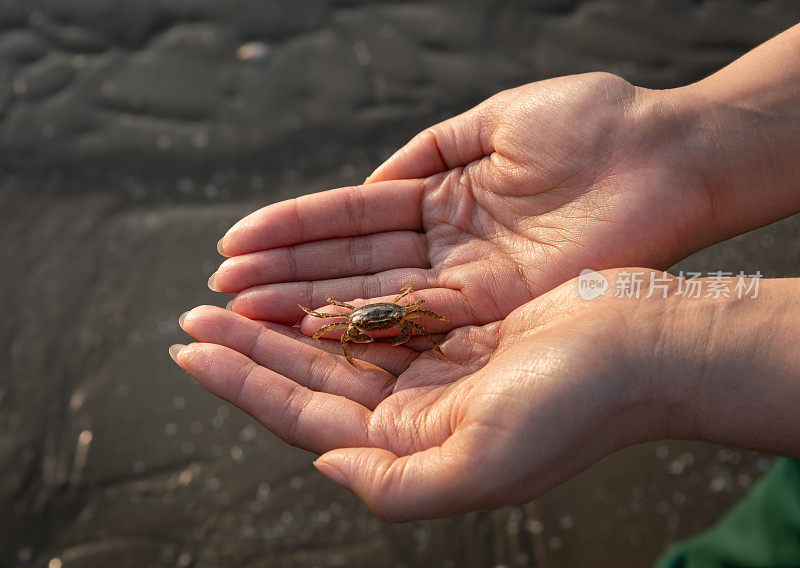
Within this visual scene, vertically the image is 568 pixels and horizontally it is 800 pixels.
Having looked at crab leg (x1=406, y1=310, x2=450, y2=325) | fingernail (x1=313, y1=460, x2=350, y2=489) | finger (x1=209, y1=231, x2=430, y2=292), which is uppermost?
finger (x1=209, y1=231, x2=430, y2=292)

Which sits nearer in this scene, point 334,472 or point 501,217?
point 334,472

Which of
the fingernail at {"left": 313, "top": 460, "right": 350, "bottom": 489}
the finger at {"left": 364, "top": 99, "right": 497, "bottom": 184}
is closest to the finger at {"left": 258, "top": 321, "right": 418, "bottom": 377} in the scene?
the fingernail at {"left": 313, "top": 460, "right": 350, "bottom": 489}

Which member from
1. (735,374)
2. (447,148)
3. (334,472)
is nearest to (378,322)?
(334,472)

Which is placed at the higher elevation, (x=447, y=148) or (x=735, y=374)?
(x=447, y=148)

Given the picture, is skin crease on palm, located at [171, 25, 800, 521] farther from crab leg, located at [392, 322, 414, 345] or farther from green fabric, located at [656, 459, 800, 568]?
green fabric, located at [656, 459, 800, 568]

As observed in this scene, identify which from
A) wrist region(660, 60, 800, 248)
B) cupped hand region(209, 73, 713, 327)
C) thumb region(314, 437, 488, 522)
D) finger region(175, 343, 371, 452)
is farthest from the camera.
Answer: wrist region(660, 60, 800, 248)

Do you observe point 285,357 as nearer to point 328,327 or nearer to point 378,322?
point 328,327
